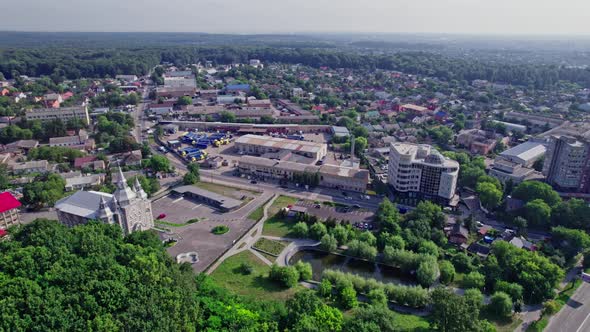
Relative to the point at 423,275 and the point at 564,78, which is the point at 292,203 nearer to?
the point at 423,275

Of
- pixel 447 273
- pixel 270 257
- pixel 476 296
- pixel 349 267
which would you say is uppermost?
pixel 476 296

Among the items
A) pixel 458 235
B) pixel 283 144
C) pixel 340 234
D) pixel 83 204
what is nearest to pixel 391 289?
pixel 340 234

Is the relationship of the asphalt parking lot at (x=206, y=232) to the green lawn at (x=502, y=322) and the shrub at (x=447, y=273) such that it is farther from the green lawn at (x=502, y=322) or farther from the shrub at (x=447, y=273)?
the green lawn at (x=502, y=322)

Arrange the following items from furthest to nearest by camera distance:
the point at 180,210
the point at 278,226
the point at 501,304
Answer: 1. the point at 180,210
2. the point at 278,226
3. the point at 501,304

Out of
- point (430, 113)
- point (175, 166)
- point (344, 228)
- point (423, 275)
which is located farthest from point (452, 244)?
point (430, 113)

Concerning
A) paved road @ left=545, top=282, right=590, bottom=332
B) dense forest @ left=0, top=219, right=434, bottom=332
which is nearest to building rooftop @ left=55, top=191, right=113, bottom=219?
dense forest @ left=0, top=219, right=434, bottom=332

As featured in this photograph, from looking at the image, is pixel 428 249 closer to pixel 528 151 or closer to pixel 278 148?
pixel 278 148

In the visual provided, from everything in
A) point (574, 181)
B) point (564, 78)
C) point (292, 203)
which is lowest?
point (292, 203)
